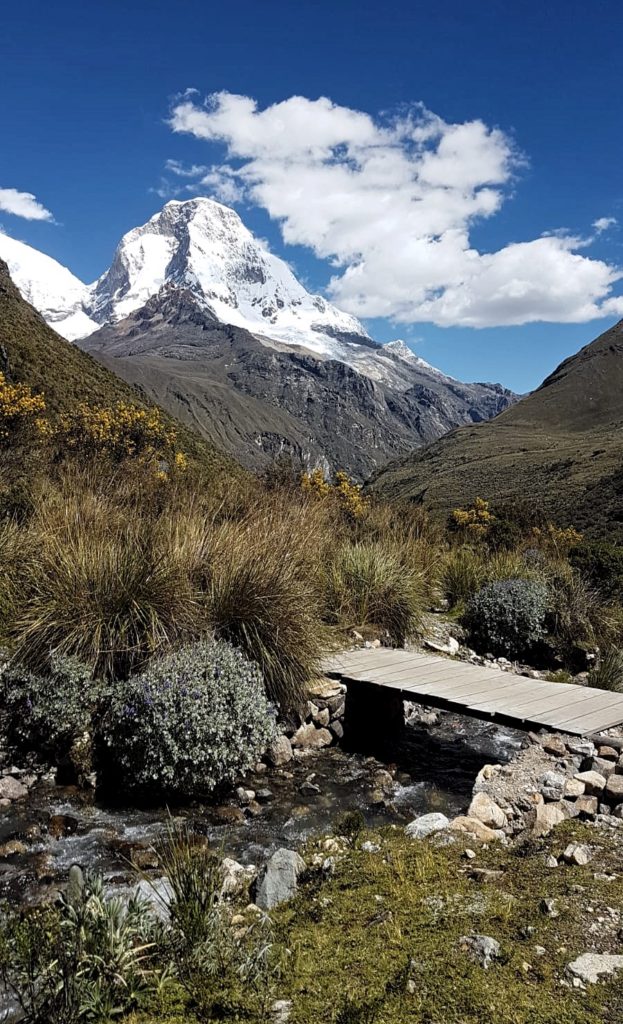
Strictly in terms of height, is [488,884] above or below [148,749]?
above

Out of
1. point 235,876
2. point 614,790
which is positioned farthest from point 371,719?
point 235,876

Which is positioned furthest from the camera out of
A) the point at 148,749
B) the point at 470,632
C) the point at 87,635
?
the point at 470,632

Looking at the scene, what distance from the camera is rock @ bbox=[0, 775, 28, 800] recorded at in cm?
466

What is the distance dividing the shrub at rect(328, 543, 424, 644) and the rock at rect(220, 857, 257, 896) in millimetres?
4193

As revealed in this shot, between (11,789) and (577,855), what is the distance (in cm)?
373

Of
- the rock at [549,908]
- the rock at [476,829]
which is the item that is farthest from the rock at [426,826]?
the rock at [549,908]

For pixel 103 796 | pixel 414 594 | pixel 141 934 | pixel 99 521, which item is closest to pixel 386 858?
pixel 141 934

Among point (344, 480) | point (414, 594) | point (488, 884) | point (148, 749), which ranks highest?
point (344, 480)

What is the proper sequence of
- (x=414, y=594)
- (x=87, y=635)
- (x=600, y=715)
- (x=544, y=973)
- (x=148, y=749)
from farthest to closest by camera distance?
1. (x=414, y=594)
2. (x=600, y=715)
3. (x=87, y=635)
4. (x=148, y=749)
5. (x=544, y=973)

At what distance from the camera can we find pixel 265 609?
570 centimetres

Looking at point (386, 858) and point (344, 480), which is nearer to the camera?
point (386, 858)

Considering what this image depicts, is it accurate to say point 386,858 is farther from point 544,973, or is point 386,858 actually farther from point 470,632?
point 470,632

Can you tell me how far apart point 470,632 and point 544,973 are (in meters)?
7.23

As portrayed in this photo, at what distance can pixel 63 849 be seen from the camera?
407cm
